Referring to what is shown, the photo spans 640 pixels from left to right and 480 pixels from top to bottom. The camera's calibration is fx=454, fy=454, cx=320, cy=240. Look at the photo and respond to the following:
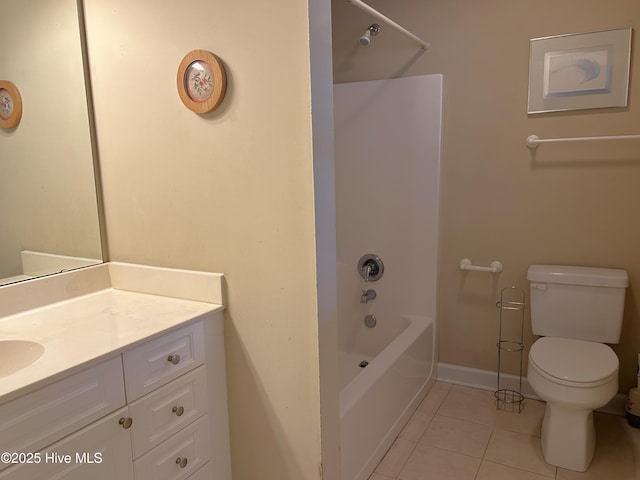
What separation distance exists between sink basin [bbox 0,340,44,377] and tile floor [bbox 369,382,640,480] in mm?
1445

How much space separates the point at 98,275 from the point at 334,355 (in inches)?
38.8

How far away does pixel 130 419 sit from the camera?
127 centimetres

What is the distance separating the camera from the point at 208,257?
1.62 metres

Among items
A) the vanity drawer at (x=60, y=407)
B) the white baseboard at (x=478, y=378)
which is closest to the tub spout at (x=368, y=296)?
the white baseboard at (x=478, y=378)

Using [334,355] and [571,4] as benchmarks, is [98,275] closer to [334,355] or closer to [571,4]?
[334,355]

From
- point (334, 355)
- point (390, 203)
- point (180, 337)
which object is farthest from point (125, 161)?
point (390, 203)

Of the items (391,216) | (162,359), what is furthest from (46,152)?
(391,216)

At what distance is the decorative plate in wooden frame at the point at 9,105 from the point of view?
62.5 inches

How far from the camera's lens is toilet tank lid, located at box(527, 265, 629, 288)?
218 centimetres

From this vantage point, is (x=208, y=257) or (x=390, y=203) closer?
(x=208, y=257)

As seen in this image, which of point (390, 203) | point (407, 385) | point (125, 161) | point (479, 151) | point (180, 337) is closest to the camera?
point (180, 337)

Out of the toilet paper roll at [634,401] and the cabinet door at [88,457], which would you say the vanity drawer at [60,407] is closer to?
the cabinet door at [88,457]

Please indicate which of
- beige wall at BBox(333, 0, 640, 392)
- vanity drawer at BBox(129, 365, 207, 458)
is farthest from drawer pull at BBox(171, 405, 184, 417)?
beige wall at BBox(333, 0, 640, 392)

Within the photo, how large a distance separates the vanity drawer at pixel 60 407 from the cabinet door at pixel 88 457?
0.02 meters
